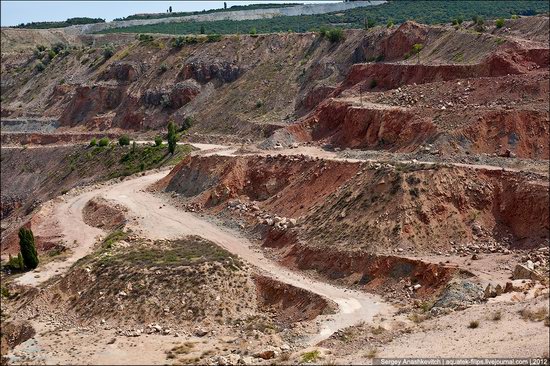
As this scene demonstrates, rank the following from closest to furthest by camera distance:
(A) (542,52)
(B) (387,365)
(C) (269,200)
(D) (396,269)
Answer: (B) (387,365) → (D) (396,269) → (C) (269,200) → (A) (542,52)

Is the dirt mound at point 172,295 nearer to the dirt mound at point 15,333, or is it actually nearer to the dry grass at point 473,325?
the dirt mound at point 15,333

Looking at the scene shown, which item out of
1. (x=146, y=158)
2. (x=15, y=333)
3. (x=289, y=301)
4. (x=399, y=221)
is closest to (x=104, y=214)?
(x=15, y=333)

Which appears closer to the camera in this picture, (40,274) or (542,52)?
(40,274)

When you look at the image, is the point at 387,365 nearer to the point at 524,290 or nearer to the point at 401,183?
the point at 524,290

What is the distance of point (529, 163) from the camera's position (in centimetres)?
3597

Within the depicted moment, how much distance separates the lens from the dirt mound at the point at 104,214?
45.0 m

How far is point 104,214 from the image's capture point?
155 feet

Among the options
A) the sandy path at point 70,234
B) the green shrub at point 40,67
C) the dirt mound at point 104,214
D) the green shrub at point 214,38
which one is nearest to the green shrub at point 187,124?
the green shrub at point 214,38

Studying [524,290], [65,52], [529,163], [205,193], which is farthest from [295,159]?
[65,52]

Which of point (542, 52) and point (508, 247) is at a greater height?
point (542, 52)

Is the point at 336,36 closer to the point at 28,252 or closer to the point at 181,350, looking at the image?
the point at 28,252

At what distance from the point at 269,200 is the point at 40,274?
49.5 ft

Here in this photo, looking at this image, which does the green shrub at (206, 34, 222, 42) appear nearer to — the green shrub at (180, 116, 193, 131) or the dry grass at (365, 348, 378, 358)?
the green shrub at (180, 116, 193, 131)

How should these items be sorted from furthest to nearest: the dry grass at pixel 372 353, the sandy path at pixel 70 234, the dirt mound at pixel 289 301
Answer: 1. the sandy path at pixel 70 234
2. the dirt mound at pixel 289 301
3. the dry grass at pixel 372 353
